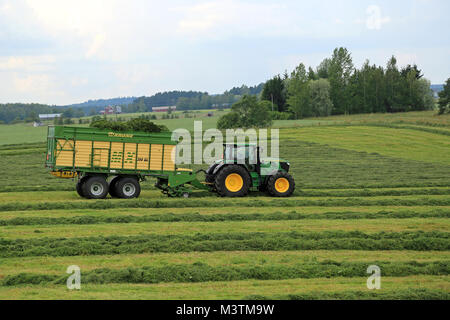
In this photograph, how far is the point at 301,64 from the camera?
→ 381 feet

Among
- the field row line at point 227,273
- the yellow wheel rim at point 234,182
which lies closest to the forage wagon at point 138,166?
Result: the yellow wheel rim at point 234,182

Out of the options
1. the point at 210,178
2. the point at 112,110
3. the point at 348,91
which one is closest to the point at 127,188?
the point at 210,178

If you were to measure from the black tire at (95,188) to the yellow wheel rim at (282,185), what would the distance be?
22.0ft

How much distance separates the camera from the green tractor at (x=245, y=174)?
2152cm

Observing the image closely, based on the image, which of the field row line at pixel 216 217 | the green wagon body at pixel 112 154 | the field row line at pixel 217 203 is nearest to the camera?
the field row line at pixel 216 217

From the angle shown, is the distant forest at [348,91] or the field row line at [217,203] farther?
the distant forest at [348,91]

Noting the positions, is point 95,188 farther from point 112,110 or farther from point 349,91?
point 349,91

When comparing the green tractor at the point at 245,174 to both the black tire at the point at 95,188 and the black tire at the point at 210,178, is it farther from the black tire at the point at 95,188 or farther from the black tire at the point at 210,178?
the black tire at the point at 95,188

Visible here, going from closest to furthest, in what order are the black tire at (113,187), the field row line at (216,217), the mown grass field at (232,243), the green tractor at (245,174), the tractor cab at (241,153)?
the mown grass field at (232,243)
the field row line at (216,217)
the black tire at (113,187)
the green tractor at (245,174)
the tractor cab at (241,153)

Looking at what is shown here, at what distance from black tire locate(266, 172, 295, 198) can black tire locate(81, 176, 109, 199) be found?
640 cm

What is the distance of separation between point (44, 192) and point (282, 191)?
10.0 m
